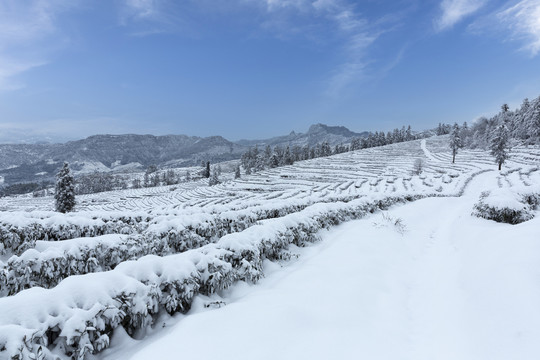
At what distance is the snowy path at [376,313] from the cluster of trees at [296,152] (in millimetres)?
103286

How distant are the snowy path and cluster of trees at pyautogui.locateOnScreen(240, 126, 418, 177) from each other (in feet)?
339

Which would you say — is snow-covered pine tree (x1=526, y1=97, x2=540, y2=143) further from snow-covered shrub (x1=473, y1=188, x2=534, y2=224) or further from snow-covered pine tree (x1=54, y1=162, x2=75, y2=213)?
snow-covered pine tree (x1=54, y1=162, x2=75, y2=213)

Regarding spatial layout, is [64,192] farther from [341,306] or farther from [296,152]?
[296,152]

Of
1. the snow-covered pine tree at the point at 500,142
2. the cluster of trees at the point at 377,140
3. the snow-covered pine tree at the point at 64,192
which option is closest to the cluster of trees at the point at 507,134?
the snow-covered pine tree at the point at 500,142

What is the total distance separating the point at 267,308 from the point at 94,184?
6863 inches

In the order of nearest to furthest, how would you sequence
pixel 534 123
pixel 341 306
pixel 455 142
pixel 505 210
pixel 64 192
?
pixel 341 306 < pixel 505 210 < pixel 64 192 < pixel 534 123 < pixel 455 142

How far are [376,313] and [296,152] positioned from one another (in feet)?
403

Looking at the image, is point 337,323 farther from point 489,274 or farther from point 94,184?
point 94,184

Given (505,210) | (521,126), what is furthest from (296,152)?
(505,210)

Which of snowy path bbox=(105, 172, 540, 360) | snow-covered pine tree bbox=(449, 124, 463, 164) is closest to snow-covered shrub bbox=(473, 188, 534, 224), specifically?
snowy path bbox=(105, 172, 540, 360)

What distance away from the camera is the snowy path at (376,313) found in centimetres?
343

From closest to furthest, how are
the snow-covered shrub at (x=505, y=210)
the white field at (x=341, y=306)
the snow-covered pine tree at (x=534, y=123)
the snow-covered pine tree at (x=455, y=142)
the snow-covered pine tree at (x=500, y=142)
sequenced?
1. the white field at (x=341, y=306)
2. the snow-covered shrub at (x=505, y=210)
3. the snow-covered pine tree at (x=500, y=142)
4. the snow-covered pine tree at (x=534, y=123)
5. the snow-covered pine tree at (x=455, y=142)

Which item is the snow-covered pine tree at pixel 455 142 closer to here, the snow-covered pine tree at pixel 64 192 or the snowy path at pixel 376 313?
the snowy path at pixel 376 313

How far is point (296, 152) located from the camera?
126 metres
